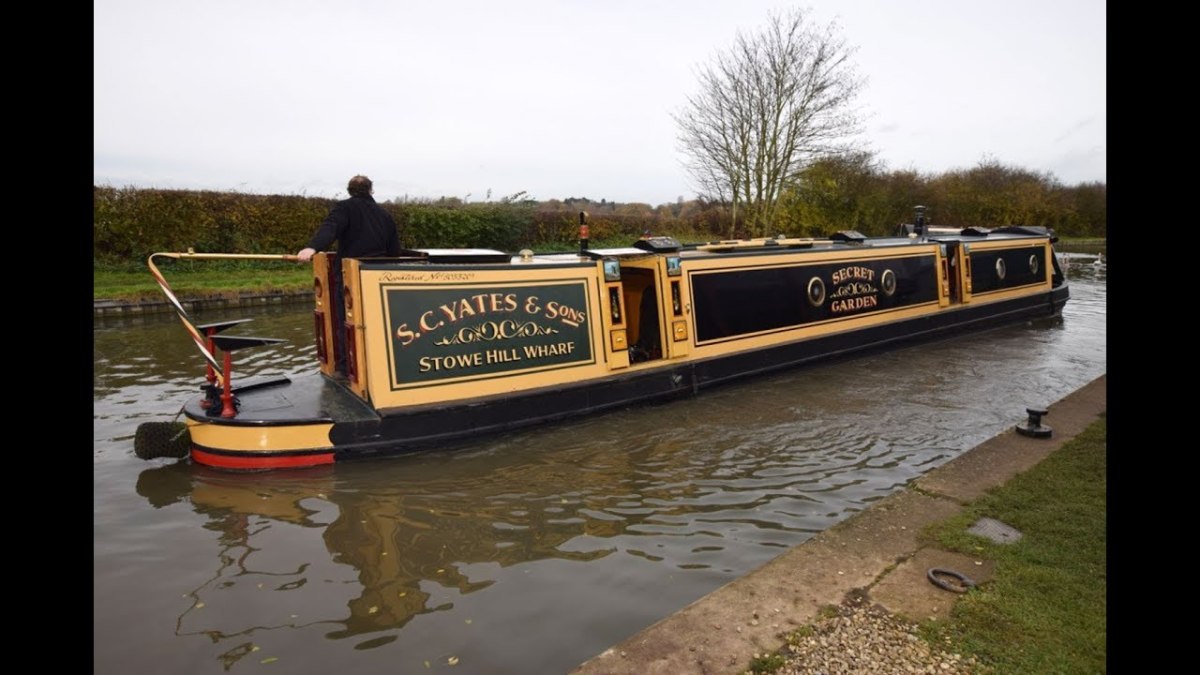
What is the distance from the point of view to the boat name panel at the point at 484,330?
567cm

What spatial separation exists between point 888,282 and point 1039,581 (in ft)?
23.9

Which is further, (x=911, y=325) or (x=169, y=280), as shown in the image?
(x=169, y=280)

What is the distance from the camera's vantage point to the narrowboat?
538cm

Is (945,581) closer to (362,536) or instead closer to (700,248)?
(362,536)

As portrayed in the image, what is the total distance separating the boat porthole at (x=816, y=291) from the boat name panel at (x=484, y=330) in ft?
11.7

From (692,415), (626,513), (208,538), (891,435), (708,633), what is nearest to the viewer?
(708,633)

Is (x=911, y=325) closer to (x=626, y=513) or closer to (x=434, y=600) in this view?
(x=626, y=513)

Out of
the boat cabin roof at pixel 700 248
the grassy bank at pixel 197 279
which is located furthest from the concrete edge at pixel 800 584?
the grassy bank at pixel 197 279

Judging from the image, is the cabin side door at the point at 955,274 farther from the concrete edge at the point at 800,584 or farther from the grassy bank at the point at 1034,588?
the grassy bank at the point at 1034,588

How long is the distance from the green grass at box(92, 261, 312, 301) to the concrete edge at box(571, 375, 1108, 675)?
1332 centimetres

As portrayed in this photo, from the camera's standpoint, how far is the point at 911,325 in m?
10.2
